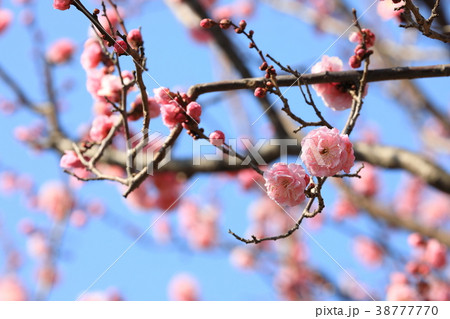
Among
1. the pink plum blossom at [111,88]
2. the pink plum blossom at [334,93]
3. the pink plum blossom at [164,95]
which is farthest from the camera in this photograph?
the pink plum blossom at [111,88]

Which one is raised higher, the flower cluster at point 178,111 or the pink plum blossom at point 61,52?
the pink plum blossom at point 61,52

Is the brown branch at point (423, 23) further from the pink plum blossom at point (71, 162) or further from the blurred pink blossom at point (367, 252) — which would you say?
the blurred pink blossom at point (367, 252)

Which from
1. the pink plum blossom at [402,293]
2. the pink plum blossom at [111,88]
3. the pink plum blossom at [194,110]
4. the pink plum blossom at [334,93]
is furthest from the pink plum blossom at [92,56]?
the pink plum blossom at [402,293]

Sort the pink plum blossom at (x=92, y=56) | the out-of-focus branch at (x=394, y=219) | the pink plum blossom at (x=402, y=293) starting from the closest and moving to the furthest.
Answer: the pink plum blossom at (x=92, y=56)
the pink plum blossom at (x=402, y=293)
the out-of-focus branch at (x=394, y=219)

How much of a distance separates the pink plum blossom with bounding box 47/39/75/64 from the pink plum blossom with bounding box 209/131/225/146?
268 centimetres

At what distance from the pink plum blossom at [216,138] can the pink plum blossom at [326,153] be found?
0.28m

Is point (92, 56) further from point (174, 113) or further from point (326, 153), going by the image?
point (326, 153)

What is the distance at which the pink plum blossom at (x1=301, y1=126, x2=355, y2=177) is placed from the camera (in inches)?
50.6

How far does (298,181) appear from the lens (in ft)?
4.37

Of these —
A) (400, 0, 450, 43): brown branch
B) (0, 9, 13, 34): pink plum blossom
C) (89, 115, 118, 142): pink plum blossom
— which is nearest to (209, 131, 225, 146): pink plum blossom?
(89, 115, 118, 142): pink plum blossom

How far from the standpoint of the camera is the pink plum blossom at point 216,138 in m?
1.48

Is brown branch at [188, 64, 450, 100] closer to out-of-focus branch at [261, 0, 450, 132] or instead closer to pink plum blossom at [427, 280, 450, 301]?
pink plum blossom at [427, 280, 450, 301]

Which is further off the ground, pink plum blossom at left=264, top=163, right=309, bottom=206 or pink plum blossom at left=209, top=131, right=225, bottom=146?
pink plum blossom at left=209, top=131, right=225, bottom=146

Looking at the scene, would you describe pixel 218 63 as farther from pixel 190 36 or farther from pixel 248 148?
pixel 248 148
